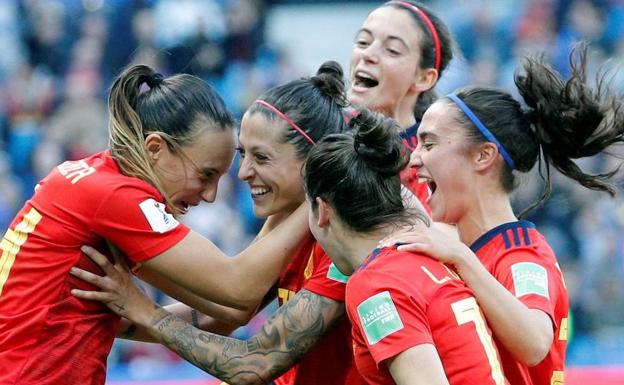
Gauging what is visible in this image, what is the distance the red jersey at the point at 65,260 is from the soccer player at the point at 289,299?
0.10 m

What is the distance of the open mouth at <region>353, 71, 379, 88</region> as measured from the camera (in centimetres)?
507

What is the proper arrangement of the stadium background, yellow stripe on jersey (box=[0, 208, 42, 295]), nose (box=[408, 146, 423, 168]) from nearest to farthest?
yellow stripe on jersey (box=[0, 208, 42, 295]) → nose (box=[408, 146, 423, 168]) → the stadium background

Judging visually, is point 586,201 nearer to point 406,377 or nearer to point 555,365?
point 555,365

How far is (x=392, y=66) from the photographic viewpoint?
16.5 ft

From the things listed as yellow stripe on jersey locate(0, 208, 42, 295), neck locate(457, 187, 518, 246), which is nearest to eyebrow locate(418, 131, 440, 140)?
neck locate(457, 187, 518, 246)

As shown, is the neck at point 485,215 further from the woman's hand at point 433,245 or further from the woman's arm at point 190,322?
the woman's arm at point 190,322

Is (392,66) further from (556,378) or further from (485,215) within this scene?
(556,378)

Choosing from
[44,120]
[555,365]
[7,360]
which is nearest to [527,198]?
[44,120]

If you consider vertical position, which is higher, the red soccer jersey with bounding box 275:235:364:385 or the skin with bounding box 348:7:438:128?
the skin with bounding box 348:7:438:128

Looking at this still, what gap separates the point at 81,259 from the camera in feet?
13.4

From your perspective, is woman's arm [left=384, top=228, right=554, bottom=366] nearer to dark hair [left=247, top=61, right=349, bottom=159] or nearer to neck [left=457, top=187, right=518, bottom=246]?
neck [left=457, top=187, right=518, bottom=246]

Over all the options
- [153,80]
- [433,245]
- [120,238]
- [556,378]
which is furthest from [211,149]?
[556,378]

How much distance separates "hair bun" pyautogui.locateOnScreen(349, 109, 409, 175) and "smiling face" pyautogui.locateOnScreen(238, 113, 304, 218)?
43 cm

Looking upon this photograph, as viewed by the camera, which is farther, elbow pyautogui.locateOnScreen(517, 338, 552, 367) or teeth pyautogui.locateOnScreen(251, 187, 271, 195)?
teeth pyautogui.locateOnScreen(251, 187, 271, 195)
